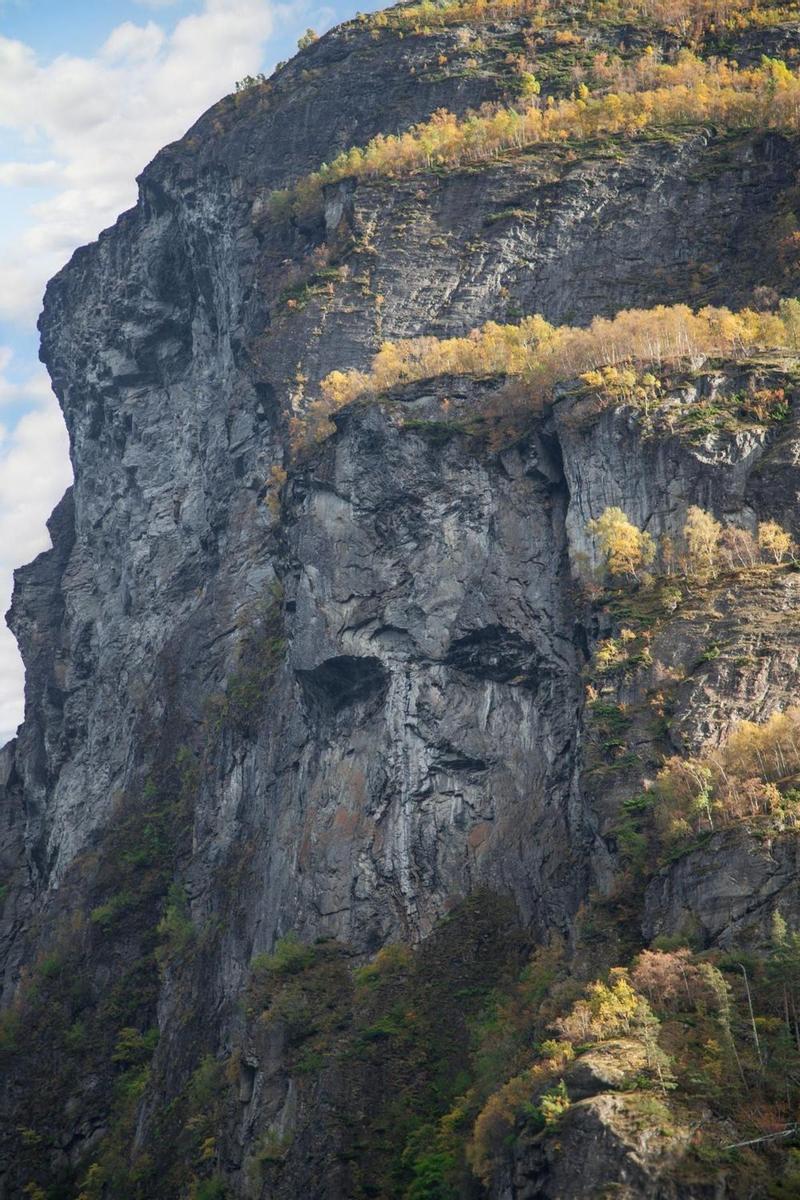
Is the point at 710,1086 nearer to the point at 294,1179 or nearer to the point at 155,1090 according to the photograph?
the point at 294,1179

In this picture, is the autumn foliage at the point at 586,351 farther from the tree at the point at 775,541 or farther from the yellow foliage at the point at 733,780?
the yellow foliage at the point at 733,780

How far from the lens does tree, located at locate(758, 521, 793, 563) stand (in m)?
67.0

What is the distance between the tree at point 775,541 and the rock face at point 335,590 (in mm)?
1298

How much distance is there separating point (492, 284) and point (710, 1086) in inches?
2170

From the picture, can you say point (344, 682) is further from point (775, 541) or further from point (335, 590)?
point (775, 541)

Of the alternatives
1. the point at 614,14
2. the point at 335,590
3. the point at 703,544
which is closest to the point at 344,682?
the point at 335,590

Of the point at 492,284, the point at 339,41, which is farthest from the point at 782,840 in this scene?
the point at 339,41

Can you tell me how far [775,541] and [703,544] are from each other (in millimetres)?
2831

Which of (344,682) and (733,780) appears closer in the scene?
→ (733,780)

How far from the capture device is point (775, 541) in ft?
220

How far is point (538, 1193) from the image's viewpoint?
46.4m

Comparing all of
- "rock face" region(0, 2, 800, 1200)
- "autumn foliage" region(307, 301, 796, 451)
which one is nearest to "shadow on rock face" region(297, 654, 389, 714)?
"rock face" region(0, 2, 800, 1200)

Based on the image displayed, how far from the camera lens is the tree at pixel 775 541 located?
67000mm

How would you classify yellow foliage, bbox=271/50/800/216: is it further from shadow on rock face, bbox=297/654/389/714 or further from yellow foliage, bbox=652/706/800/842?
yellow foliage, bbox=652/706/800/842
